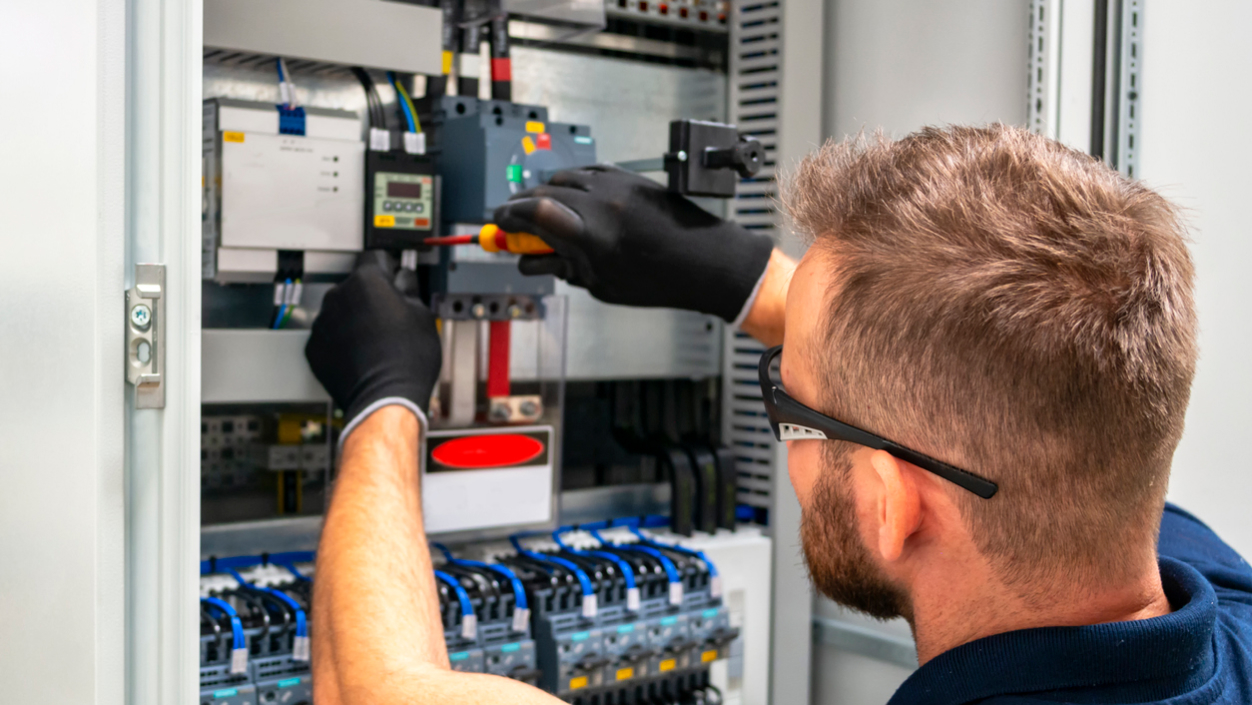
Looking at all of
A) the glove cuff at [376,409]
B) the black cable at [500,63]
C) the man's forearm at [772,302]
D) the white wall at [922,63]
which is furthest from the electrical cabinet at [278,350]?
the man's forearm at [772,302]

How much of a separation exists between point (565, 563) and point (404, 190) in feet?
2.43

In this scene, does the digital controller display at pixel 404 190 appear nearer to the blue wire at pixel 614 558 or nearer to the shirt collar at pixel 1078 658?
the blue wire at pixel 614 558

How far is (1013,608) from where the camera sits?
93 cm

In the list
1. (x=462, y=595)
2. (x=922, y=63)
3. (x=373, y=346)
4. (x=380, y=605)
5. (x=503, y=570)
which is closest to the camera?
(x=380, y=605)

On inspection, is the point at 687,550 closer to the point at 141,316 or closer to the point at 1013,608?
the point at 1013,608

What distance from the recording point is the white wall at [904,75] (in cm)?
199

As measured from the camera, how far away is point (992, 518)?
0.91 metres

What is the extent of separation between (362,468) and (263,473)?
0.74 meters

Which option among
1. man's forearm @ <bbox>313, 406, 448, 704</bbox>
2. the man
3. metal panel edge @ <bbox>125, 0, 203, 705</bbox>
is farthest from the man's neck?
metal panel edge @ <bbox>125, 0, 203, 705</bbox>

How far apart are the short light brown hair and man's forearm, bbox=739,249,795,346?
2.19 feet

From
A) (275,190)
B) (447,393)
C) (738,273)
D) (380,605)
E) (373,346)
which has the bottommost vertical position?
(380,605)

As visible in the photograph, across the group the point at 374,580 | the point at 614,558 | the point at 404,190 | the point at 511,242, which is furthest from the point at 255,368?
the point at 614,558

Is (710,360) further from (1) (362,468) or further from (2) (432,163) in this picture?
(1) (362,468)

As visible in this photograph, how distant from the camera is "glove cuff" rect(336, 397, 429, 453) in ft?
4.79
